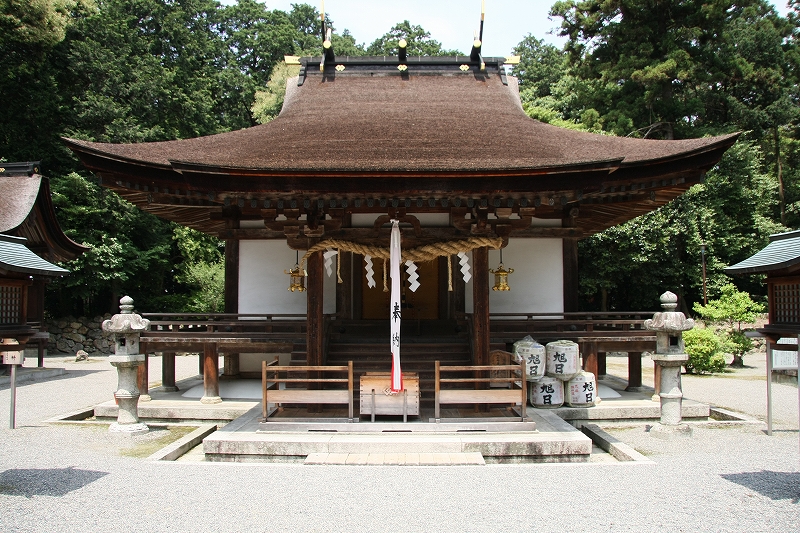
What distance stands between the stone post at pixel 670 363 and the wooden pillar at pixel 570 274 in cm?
261

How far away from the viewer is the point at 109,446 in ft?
27.6

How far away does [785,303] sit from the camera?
27.2ft

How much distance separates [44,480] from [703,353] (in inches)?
643

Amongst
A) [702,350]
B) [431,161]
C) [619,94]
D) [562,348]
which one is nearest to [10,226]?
[431,161]

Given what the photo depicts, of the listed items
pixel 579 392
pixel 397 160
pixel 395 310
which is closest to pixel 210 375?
pixel 395 310

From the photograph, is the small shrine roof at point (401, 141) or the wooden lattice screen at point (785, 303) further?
the small shrine roof at point (401, 141)

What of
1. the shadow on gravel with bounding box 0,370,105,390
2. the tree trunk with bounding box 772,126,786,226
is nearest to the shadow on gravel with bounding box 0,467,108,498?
the shadow on gravel with bounding box 0,370,105,390

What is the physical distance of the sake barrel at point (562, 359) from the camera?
9.82m

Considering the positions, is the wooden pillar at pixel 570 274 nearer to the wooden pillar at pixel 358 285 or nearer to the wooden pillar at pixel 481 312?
the wooden pillar at pixel 481 312

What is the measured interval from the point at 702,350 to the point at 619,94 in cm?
1490

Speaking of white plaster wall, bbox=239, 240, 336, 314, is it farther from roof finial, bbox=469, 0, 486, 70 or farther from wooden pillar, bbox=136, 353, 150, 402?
roof finial, bbox=469, 0, 486, 70

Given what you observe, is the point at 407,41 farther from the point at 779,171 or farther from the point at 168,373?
the point at 168,373

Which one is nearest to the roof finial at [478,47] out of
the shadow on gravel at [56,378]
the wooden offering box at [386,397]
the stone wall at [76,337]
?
the wooden offering box at [386,397]

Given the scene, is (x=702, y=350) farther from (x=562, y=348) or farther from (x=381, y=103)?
(x=381, y=103)
